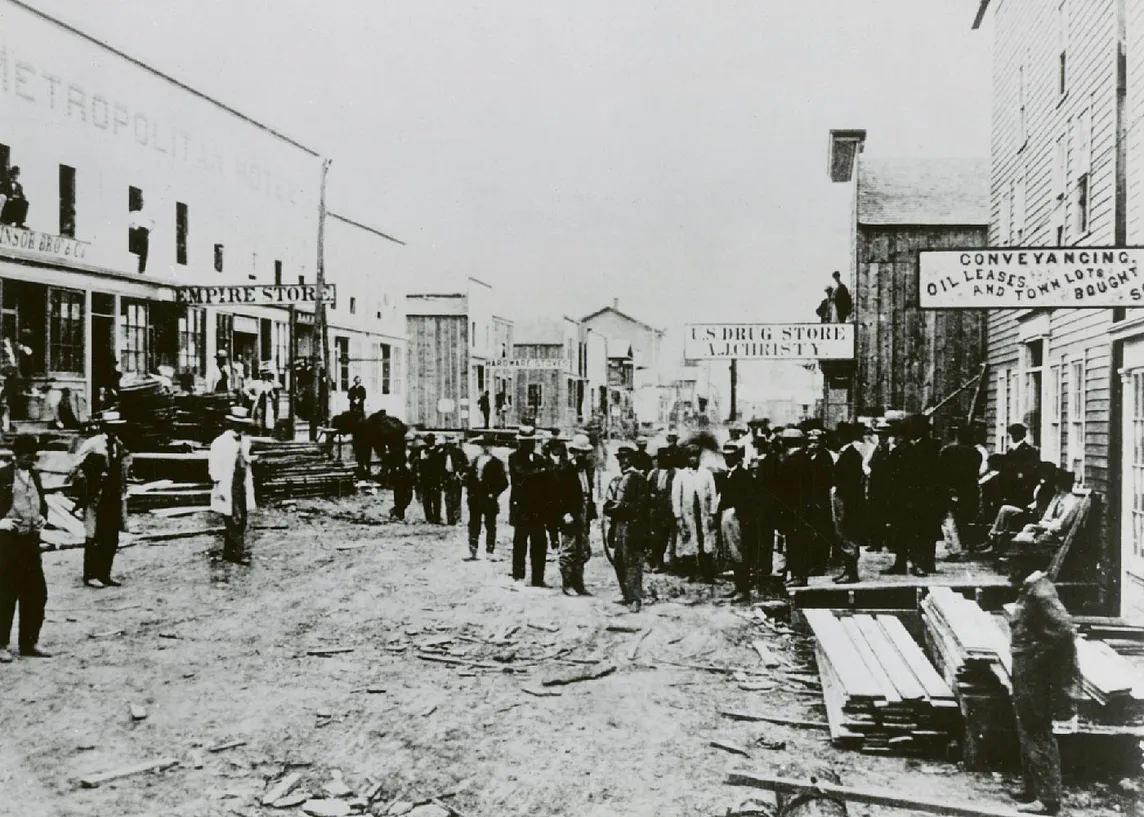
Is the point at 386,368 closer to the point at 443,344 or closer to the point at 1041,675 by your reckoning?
the point at 443,344

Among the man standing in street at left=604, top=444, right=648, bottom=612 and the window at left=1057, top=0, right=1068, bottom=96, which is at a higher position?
the window at left=1057, top=0, right=1068, bottom=96

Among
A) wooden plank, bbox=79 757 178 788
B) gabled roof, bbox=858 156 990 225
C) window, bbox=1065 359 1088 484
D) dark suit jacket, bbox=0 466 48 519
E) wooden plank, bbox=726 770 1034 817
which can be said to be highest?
gabled roof, bbox=858 156 990 225

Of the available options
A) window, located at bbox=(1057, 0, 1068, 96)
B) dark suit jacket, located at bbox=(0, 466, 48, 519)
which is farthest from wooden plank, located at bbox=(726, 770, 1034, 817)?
window, located at bbox=(1057, 0, 1068, 96)

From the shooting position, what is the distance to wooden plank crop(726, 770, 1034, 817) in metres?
4.99

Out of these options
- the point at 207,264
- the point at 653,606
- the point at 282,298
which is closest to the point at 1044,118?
the point at 653,606

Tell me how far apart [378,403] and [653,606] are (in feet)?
68.7

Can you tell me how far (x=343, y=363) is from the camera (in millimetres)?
27578

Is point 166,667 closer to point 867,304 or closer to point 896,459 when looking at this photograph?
point 896,459

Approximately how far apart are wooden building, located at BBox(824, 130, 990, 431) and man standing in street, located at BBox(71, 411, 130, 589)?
795 cm

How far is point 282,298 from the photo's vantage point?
14984 millimetres

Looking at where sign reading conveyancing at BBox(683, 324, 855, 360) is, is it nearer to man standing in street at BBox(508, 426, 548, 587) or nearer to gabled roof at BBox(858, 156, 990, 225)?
man standing in street at BBox(508, 426, 548, 587)

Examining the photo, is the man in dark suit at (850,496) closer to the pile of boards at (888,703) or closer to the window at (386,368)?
the pile of boards at (888,703)

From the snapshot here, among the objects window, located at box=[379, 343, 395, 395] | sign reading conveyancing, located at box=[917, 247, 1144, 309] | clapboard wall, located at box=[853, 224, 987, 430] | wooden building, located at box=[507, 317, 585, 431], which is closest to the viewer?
sign reading conveyancing, located at box=[917, 247, 1144, 309]

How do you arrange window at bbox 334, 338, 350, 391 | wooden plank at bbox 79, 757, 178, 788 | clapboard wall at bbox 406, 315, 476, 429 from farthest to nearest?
clapboard wall at bbox 406, 315, 476, 429, window at bbox 334, 338, 350, 391, wooden plank at bbox 79, 757, 178, 788
